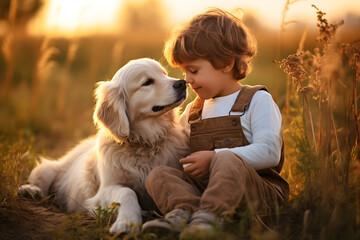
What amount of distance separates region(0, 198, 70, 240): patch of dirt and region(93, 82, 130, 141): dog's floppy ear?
2.14 ft

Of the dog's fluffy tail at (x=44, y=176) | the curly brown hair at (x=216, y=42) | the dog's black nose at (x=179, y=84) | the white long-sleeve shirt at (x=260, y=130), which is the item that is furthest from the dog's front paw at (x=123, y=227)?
the dog's fluffy tail at (x=44, y=176)

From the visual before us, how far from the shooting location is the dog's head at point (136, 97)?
9.29 ft

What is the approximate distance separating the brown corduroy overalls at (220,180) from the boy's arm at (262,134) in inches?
2.6

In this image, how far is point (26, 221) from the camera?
2498 mm

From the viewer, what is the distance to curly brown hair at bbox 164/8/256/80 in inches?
108

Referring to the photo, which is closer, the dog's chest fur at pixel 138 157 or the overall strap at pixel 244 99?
the overall strap at pixel 244 99

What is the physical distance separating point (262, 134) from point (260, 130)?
36 millimetres

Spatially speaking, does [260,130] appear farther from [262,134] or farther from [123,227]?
[123,227]

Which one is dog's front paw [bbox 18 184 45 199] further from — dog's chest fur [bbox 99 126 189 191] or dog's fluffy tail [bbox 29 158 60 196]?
dog's chest fur [bbox 99 126 189 191]

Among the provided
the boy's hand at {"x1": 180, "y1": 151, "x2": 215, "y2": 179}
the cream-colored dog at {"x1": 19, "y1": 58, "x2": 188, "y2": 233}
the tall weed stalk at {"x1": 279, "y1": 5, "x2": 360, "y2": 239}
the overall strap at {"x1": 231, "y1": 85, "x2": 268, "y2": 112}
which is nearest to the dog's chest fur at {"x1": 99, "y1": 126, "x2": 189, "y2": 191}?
the cream-colored dog at {"x1": 19, "y1": 58, "x2": 188, "y2": 233}

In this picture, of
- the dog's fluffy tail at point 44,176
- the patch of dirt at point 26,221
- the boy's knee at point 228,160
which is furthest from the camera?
the dog's fluffy tail at point 44,176

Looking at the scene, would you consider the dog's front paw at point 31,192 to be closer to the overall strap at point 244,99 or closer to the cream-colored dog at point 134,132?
the cream-colored dog at point 134,132

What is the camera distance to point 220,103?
2.76 m

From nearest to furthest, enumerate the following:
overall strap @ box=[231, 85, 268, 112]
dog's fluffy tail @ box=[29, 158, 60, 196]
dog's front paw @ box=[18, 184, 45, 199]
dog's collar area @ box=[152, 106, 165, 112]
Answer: overall strap @ box=[231, 85, 268, 112]
dog's collar area @ box=[152, 106, 165, 112]
dog's front paw @ box=[18, 184, 45, 199]
dog's fluffy tail @ box=[29, 158, 60, 196]
